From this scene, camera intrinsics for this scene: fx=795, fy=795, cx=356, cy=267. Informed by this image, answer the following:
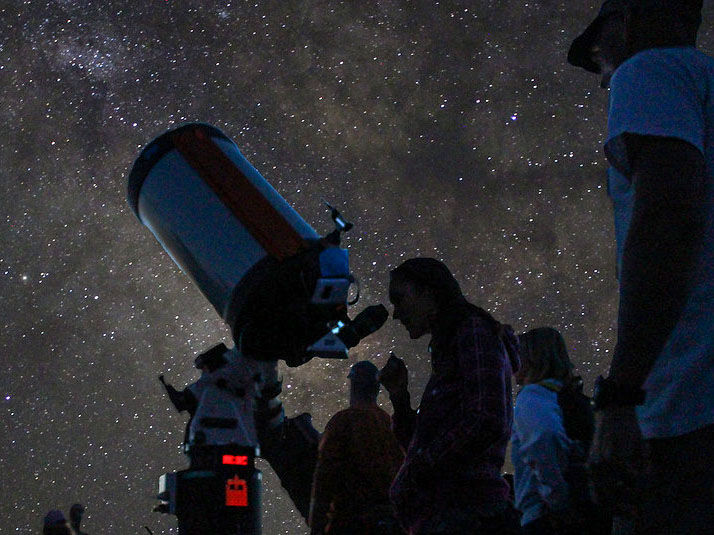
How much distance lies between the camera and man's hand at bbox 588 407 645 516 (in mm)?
1101

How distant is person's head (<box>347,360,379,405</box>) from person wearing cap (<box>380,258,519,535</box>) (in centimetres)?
126

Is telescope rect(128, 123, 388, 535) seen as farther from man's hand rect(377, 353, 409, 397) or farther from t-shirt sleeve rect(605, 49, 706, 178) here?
t-shirt sleeve rect(605, 49, 706, 178)

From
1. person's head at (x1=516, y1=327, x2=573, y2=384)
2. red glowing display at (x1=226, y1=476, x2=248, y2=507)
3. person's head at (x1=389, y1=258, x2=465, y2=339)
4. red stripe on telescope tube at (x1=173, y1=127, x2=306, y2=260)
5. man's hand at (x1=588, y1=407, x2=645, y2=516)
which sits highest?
red stripe on telescope tube at (x1=173, y1=127, x2=306, y2=260)

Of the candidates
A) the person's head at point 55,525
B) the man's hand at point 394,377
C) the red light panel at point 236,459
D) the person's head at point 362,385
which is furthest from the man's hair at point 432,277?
the person's head at point 55,525

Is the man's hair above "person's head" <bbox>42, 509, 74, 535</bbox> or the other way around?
above

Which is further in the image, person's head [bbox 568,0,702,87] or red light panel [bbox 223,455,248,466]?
red light panel [bbox 223,455,248,466]

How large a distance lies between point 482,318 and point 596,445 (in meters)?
1.22

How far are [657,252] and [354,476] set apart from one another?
2352mm

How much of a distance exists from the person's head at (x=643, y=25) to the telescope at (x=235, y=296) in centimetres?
127

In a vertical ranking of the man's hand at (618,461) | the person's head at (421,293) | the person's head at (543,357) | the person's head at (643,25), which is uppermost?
the person's head at (643,25)

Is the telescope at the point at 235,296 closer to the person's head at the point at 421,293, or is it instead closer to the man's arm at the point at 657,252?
the person's head at the point at 421,293

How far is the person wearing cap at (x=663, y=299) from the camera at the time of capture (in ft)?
3.74

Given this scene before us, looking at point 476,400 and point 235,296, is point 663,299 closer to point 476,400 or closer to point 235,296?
point 476,400

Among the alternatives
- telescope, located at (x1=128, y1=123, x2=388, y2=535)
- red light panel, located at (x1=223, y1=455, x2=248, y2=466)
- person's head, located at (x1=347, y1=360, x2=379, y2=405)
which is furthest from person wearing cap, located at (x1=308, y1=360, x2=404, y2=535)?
red light panel, located at (x1=223, y1=455, x2=248, y2=466)
